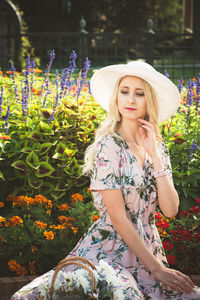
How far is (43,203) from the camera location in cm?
395

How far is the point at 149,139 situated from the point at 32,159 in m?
1.49

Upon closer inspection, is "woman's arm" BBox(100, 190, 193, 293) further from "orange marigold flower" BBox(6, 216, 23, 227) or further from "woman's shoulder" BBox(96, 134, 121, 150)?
"orange marigold flower" BBox(6, 216, 23, 227)

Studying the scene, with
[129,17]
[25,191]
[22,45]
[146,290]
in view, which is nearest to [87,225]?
[25,191]

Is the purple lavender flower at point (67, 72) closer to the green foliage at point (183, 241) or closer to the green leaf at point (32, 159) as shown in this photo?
the green leaf at point (32, 159)

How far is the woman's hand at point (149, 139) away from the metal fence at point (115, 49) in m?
4.21

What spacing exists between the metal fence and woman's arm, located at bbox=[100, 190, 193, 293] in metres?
4.44

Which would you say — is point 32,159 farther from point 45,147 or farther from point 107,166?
point 107,166

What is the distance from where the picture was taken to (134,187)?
2811 mm

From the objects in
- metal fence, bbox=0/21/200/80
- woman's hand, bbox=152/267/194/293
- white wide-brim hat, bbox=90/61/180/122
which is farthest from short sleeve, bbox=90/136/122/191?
metal fence, bbox=0/21/200/80

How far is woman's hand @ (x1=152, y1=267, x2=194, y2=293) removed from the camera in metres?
2.63

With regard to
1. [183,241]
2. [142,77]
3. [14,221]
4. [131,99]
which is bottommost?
[183,241]

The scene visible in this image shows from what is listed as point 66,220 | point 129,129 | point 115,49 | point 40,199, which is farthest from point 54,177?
point 115,49

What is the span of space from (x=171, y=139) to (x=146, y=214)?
1.61m

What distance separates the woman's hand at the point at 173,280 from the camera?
2.63 m
